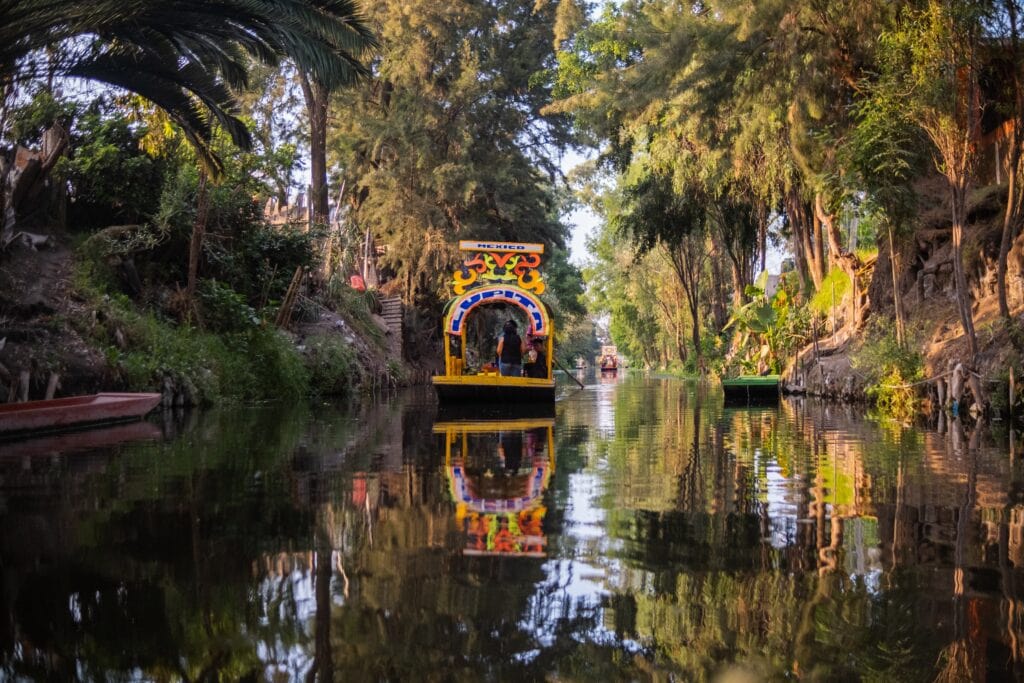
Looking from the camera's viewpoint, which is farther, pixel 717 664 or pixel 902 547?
pixel 902 547

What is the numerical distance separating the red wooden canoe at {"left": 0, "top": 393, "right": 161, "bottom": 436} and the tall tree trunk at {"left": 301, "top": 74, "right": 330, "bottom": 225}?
21.9 metres

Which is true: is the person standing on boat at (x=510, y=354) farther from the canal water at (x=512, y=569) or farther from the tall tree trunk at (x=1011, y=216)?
the canal water at (x=512, y=569)

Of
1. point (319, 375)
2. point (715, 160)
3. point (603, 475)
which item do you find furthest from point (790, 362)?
point (603, 475)

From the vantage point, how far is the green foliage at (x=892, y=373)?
17.6 m

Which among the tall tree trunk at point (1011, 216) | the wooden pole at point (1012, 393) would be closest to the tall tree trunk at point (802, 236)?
the tall tree trunk at point (1011, 216)

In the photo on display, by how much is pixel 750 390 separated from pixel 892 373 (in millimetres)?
4779

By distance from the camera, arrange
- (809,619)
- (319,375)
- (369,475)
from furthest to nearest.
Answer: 1. (319,375)
2. (369,475)
3. (809,619)

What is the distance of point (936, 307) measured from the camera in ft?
69.6

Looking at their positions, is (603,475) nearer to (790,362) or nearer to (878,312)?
(878,312)

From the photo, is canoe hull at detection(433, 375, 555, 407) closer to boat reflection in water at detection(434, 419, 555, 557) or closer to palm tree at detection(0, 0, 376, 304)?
boat reflection in water at detection(434, 419, 555, 557)

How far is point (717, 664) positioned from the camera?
3340 millimetres

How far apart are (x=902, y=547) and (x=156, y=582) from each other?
3768 millimetres

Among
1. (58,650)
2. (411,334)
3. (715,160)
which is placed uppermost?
(715,160)

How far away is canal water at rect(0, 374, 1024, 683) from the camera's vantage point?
341cm
